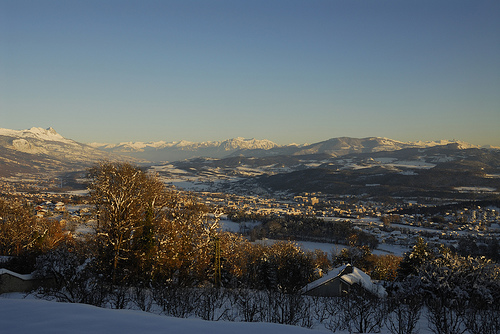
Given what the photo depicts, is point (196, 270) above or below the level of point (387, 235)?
above

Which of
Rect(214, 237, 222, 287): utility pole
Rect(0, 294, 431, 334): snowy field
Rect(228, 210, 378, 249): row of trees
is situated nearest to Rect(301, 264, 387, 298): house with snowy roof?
Rect(214, 237, 222, 287): utility pole

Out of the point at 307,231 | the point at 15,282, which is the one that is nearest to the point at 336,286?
the point at 15,282

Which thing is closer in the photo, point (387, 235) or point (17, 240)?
point (17, 240)

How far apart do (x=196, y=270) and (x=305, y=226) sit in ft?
221

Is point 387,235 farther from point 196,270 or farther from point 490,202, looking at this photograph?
point 196,270

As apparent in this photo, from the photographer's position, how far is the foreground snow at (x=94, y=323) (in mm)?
7168

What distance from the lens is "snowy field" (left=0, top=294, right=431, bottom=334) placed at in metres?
7.17

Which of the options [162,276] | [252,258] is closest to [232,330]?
[162,276]

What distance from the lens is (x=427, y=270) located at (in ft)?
68.5

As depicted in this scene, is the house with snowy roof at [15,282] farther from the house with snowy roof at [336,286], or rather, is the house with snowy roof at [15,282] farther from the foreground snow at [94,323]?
the house with snowy roof at [336,286]

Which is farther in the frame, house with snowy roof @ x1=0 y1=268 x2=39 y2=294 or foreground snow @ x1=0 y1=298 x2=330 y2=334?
house with snowy roof @ x1=0 y1=268 x2=39 y2=294

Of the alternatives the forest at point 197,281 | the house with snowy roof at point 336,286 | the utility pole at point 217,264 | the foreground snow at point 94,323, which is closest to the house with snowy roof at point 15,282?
the forest at point 197,281

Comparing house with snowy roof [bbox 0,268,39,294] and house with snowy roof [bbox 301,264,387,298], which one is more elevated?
house with snowy roof [bbox 0,268,39,294]

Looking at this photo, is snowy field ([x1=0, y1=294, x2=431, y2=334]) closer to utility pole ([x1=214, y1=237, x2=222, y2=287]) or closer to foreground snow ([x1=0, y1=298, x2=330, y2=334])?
foreground snow ([x1=0, y1=298, x2=330, y2=334])
